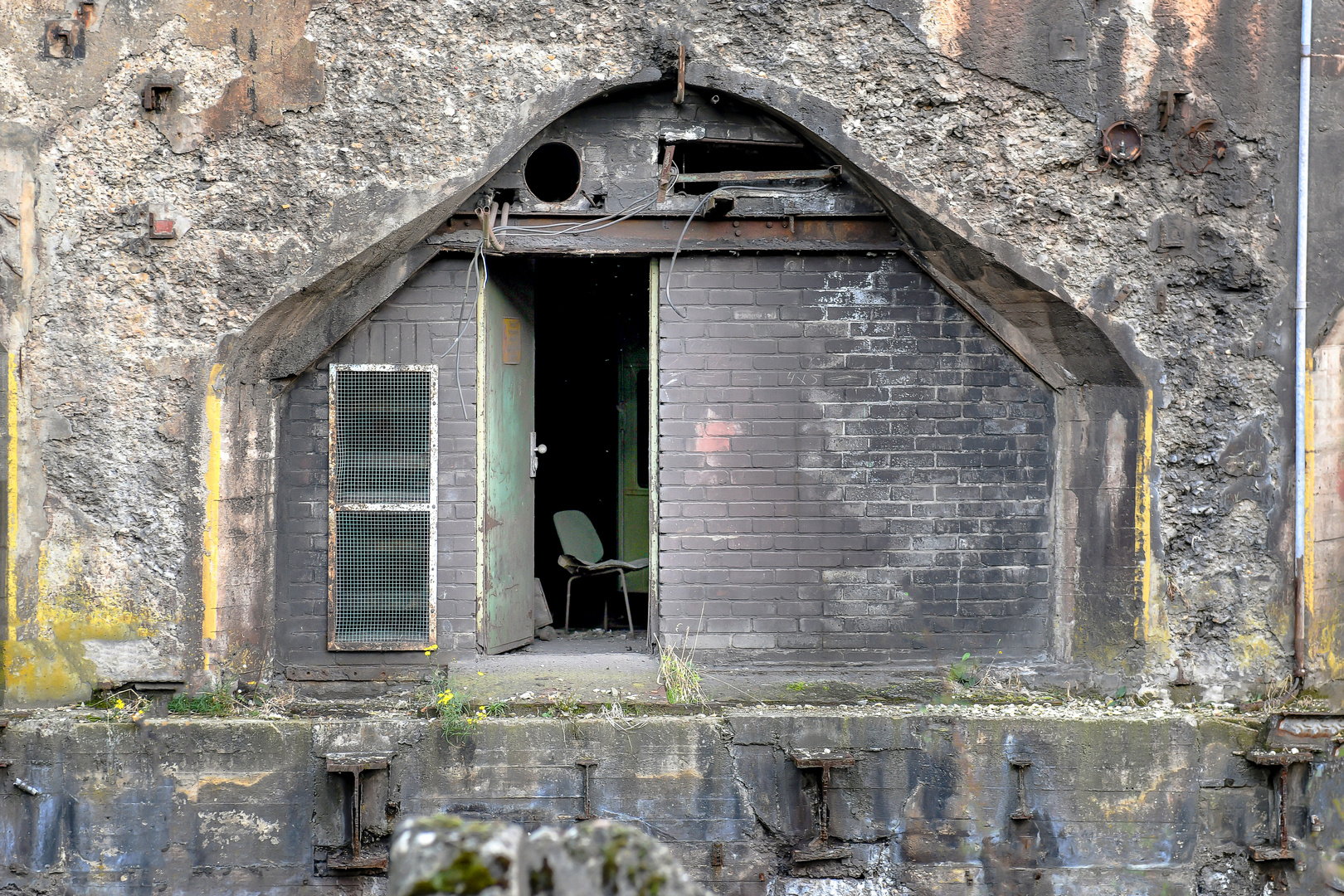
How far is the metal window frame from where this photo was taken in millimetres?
5016

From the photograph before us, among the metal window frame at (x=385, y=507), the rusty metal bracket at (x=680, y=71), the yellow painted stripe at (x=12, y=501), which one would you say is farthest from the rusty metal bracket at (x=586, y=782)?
the rusty metal bracket at (x=680, y=71)

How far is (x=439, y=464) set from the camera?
5.06m

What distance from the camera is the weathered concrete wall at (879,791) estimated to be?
450 cm

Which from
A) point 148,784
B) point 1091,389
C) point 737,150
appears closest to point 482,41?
point 737,150

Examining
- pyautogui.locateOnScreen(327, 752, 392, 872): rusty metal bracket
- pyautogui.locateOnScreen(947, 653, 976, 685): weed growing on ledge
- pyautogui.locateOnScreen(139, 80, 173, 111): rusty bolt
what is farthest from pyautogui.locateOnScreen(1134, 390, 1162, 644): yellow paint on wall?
pyautogui.locateOnScreen(139, 80, 173, 111): rusty bolt

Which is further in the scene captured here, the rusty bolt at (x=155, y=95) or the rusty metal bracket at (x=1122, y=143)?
the rusty metal bracket at (x=1122, y=143)

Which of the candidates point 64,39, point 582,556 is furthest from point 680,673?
point 64,39

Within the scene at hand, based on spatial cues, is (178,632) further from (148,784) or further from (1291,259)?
(1291,259)

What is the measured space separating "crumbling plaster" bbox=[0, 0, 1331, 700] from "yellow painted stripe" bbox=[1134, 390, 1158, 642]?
61 millimetres

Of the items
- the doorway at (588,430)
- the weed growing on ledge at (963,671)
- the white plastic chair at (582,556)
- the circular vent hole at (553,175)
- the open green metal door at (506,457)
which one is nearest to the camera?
the weed growing on ledge at (963,671)

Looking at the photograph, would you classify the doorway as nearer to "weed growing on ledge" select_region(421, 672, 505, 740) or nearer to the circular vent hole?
the circular vent hole

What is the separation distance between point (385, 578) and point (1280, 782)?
15.5ft

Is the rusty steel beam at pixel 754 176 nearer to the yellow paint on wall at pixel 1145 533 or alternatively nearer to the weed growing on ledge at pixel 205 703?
the yellow paint on wall at pixel 1145 533

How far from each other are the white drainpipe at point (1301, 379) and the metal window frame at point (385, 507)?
453 cm
